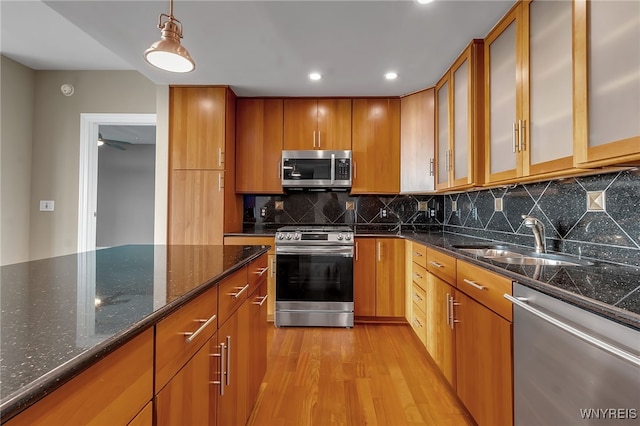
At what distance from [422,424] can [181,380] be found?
4.42 ft

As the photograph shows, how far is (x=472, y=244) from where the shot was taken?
2062 millimetres

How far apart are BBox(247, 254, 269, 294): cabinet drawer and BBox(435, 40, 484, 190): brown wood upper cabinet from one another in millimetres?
1520

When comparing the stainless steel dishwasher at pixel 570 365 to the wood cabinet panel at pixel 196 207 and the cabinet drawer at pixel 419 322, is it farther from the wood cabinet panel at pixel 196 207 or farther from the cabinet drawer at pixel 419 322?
the wood cabinet panel at pixel 196 207

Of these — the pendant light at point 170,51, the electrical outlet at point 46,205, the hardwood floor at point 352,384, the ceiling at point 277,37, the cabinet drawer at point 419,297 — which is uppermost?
the ceiling at point 277,37

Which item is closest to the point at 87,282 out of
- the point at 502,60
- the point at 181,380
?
the point at 181,380

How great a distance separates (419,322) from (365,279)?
25.9 inches

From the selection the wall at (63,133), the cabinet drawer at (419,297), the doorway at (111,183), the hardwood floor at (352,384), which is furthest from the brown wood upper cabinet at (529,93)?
the wall at (63,133)

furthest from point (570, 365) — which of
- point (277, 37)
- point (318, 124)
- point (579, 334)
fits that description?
point (318, 124)

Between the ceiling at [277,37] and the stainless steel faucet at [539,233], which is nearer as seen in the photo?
the stainless steel faucet at [539,233]

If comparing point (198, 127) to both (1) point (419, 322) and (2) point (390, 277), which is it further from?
(1) point (419, 322)

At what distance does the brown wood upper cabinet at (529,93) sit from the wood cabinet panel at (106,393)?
64.5 inches

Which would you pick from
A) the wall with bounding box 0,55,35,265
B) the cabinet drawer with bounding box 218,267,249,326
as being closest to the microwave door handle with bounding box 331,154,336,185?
the cabinet drawer with bounding box 218,267,249,326

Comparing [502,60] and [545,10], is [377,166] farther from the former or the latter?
[545,10]

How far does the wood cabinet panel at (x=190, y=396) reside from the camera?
71cm
